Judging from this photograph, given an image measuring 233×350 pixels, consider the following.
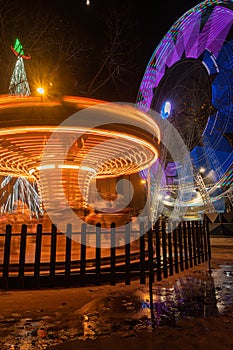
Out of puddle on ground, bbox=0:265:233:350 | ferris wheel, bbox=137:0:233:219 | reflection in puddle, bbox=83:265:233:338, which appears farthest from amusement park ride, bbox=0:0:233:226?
puddle on ground, bbox=0:265:233:350

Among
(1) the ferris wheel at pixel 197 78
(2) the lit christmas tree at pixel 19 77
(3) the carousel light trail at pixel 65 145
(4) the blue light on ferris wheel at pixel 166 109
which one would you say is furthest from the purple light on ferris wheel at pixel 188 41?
(3) the carousel light trail at pixel 65 145

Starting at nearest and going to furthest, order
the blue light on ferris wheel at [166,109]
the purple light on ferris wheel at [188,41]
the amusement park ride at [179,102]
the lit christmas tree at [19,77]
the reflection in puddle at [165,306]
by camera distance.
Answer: the reflection in puddle at [165,306] → the amusement park ride at [179,102] → the lit christmas tree at [19,77] → the purple light on ferris wheel at [188,41] → the blue light on ferris wheel at [166,109]

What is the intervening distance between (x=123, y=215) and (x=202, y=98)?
44.5ft

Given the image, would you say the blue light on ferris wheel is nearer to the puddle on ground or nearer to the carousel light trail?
the carousel light trail

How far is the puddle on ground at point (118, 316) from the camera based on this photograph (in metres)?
2.55

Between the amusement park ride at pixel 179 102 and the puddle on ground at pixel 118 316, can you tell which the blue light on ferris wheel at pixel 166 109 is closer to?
the amusement park ride at pixel 179 102

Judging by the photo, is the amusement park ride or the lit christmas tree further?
the lit christmas tree

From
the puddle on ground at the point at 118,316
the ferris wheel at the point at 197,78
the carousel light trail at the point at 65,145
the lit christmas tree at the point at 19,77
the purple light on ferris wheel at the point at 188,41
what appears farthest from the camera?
the purple light on ferris wheel at the point at 188,41

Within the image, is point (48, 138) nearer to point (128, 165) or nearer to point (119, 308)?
point (128, 165)

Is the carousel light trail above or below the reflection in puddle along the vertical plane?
above

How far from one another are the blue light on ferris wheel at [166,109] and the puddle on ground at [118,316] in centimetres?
1813

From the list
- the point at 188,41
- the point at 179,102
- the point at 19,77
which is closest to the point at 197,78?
the point at 179,102

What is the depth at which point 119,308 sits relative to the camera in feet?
11.2

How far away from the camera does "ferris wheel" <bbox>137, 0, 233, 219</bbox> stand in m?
16.8
